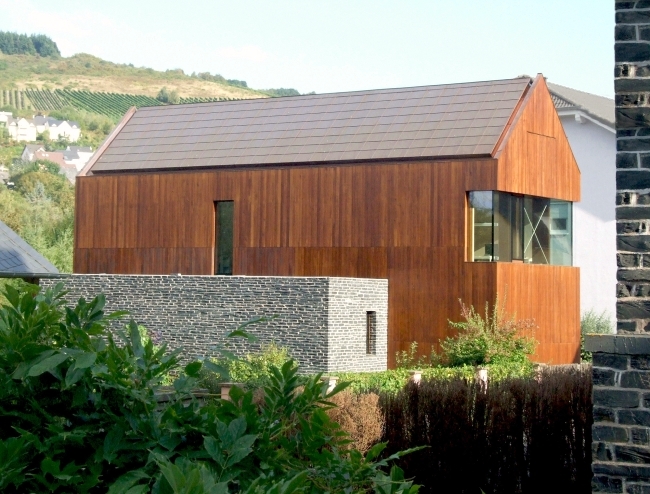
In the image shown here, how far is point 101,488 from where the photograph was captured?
2957 mm

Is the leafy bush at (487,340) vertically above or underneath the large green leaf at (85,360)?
underneath

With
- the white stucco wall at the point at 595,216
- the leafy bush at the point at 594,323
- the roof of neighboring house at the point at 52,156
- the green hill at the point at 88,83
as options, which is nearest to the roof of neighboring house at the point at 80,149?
the roof of neighboring house at the point at 52,156

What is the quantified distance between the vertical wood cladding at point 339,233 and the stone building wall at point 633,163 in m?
18.7

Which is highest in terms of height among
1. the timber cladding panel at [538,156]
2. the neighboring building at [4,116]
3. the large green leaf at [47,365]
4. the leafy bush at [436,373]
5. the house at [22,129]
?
the neighboring building at [4,116]

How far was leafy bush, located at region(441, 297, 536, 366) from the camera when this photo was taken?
80.8ft

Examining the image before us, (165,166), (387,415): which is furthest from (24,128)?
(387,415)

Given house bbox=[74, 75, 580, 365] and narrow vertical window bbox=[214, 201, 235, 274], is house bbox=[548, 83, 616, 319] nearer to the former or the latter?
house bbox=[74, 75, 580, 365]

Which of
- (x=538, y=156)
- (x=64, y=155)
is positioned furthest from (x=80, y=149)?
(x=538, y=156)

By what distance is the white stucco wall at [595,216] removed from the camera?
3769 centimetres

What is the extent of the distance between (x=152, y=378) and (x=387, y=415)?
7707 mm

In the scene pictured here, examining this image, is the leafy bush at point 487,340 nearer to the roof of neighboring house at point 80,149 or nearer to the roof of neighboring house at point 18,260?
the roof of neighboring house at point 18,260

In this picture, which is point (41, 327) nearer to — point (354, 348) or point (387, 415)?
point (387, 415)

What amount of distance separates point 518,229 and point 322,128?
20.6 ft

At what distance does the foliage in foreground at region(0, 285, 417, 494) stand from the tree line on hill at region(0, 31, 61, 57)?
157433 millimetres
